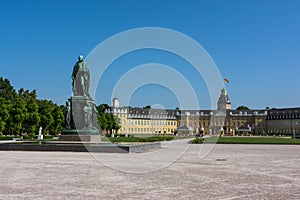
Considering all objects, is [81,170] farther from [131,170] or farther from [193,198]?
[193,198]

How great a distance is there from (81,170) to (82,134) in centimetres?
1463

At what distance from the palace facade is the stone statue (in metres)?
131

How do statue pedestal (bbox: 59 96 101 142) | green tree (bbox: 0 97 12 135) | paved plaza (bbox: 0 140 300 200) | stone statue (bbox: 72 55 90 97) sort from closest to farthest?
1. paved plaza (bbox: 0 140 300 200)
2. statue pedestal (bbox: 59 96 101 142)
3. stone statue (bbox: 72 55 90 97)
4. green tree (bbox: 0 97 12 135)

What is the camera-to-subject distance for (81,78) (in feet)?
105

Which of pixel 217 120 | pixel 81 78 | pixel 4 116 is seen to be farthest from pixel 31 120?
pixel 217 120

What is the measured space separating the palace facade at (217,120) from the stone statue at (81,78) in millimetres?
130702

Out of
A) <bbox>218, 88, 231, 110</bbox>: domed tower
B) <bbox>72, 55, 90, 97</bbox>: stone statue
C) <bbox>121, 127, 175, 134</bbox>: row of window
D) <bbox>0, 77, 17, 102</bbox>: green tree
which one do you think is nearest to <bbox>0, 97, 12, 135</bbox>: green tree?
<bbox>72, 55, 90, 97</bbox>: stone statue

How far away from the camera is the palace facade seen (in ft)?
560

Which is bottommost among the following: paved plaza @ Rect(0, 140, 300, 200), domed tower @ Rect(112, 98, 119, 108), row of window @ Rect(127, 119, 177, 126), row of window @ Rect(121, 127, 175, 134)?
paved plaza @ Rect(0, 140, 300, 200)

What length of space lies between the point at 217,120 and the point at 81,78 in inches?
6426

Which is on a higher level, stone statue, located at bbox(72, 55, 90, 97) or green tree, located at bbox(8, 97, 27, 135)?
stone statue, located at bbox(72, 55, 90, 97)

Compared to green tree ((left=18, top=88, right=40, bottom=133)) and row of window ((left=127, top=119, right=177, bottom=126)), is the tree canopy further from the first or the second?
row of window ((left=127, top=119, right=177, bottom=126))

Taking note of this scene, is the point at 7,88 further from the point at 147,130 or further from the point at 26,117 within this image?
the point at 147,130

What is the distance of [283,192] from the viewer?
1089 cm
